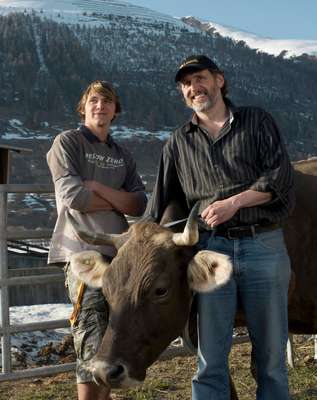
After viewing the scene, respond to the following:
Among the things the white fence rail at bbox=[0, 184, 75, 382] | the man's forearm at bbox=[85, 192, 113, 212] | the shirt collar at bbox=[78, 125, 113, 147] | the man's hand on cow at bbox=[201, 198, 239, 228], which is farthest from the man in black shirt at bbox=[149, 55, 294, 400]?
the white fence rail at bbox=[0, 184, 75, 382]

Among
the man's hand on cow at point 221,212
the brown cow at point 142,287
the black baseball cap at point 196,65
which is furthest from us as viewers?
the black baseball cap at point 196,65

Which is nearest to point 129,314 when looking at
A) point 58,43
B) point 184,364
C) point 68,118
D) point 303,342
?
point 184,364

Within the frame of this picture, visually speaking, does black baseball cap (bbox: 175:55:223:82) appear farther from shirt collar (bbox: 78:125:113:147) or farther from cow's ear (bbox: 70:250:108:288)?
cow's ear (bbox: 70:250:108:288)

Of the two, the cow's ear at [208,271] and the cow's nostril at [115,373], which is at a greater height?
the cow's ear at [208,271]

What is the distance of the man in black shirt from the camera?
4020 mm

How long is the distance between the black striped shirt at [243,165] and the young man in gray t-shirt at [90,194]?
75cm

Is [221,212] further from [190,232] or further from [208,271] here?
[208,271]

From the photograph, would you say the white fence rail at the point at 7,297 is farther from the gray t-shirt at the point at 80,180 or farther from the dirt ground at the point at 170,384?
the gray t-shirt at the point at 80,180

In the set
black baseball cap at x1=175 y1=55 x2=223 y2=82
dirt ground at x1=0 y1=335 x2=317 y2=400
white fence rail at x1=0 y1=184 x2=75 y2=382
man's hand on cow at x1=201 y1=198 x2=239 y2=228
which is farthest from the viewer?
white fence rail at x1=0 y1=184 x2=75 y2=382

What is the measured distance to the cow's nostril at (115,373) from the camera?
3.73 metres

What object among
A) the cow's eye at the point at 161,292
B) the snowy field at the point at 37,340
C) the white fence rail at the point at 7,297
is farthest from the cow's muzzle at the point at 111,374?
the snowy field at the point at 37,340

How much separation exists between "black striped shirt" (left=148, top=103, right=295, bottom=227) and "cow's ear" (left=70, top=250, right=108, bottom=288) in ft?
2.44

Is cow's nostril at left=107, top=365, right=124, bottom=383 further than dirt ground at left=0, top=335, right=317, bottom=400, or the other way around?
dirt ground at left=0, top=335, right=317, bottom=400

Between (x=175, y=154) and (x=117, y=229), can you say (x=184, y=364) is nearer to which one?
(x=117, y=229)
